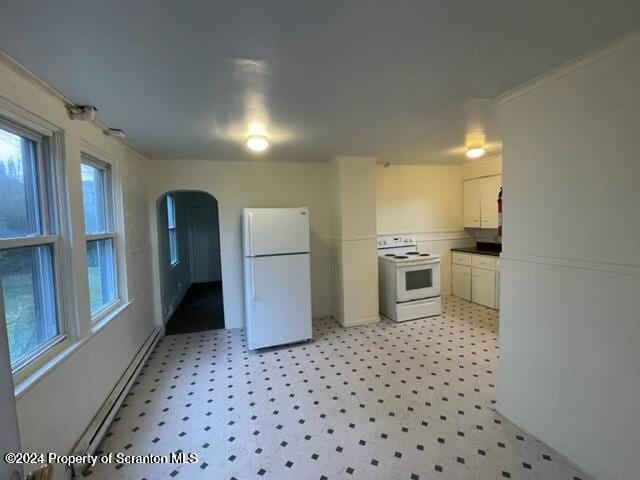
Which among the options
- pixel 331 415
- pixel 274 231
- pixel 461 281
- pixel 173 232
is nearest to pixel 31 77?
pixel 274 231

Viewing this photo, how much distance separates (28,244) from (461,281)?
5.31 m

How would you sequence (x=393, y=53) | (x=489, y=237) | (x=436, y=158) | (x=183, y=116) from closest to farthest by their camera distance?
1. (x=393, y=53)
2. (x=183, y=116)
3. (x=436, y=158)
4. (x=489, y=237)

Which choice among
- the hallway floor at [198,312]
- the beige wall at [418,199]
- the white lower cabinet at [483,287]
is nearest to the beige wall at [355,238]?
the beige wall at [418,199]

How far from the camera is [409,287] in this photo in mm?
4195

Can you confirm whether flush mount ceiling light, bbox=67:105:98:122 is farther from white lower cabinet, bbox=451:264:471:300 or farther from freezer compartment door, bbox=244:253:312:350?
white lower cabinet, bbox=451:264:471:300

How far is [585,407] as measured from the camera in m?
1.68

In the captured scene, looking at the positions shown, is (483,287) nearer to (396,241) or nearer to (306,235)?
(396,241)

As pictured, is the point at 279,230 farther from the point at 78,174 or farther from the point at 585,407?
the point at 585,407

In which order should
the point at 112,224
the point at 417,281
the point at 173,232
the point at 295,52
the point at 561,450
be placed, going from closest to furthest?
1. the point at 295,52
2. the point at 561,450
3. the point at 112,224
4. the point at 417,281
5. the point at 173,232

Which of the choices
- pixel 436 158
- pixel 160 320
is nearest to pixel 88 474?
pixel 160 320

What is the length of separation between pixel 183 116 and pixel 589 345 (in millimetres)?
3019

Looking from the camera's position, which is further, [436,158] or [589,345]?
[436,158]

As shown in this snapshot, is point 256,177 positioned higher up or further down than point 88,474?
higher up

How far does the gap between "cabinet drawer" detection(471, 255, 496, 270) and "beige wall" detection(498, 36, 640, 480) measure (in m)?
2.62
